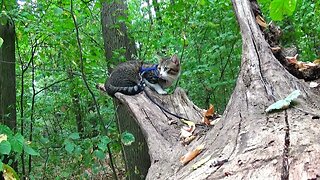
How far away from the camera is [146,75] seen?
4.35 metres

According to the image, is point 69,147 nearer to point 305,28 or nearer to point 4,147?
point 4,147

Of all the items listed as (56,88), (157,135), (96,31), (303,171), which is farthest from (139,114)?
(56,88)

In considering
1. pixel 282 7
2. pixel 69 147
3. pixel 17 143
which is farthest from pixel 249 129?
pixel 69 147

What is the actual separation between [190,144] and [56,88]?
5294 mm

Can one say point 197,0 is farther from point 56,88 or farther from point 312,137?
point 312,137

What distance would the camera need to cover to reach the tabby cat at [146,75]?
4.09m

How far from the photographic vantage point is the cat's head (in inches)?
174

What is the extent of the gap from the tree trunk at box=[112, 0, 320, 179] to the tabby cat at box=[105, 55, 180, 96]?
0.93 metres

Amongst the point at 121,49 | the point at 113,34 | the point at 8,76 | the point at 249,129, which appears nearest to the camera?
the point at 249,129

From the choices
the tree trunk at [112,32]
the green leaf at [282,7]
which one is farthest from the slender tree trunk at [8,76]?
the green leaf at [282,7]

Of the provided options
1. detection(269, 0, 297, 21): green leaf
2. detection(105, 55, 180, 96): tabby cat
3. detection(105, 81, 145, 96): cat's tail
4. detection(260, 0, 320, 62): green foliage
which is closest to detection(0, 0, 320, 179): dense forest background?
detection(260, 0, 320, 62): green foliage

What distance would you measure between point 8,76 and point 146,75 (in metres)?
1.76

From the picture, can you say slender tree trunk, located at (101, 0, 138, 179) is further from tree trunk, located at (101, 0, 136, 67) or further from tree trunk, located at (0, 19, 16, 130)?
tree trunk, located at (0, 19, 16, 130)

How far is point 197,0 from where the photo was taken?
4781mm
